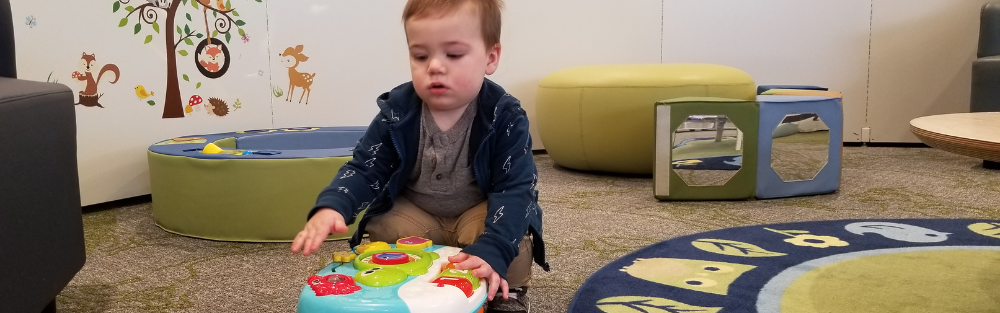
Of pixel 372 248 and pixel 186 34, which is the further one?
pixel 186 34

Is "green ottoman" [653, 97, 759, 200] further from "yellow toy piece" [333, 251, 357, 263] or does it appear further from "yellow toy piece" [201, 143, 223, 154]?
"yellow toy piece" [333, 251, 357, 263]

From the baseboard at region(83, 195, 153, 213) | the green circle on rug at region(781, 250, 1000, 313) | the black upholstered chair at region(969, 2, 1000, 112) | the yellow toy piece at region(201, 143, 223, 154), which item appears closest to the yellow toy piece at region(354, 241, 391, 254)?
the green circle on rug at region(781, 250, 1000, 313)

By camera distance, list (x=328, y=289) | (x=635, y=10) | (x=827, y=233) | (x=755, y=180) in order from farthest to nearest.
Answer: (x=635, y=10), (x=755, y=180), (x=827, y=233), (x=328, y=289)

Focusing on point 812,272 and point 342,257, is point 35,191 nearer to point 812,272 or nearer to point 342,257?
point 342,257

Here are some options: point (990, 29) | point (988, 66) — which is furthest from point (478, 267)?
point (990, 29)

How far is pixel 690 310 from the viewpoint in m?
1.19

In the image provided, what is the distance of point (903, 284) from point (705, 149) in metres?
0.92

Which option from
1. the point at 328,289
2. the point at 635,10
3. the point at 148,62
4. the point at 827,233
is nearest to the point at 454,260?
the point at 328,289

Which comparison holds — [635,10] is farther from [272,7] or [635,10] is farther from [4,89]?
[4,89]

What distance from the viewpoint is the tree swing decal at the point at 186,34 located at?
86.0 inches

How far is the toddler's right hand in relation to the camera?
2.90ft

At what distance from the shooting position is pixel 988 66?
8.73 feet

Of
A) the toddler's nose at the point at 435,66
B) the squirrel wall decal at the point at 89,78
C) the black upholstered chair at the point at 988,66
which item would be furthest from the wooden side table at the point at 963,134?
the squirrel wall decal at the point at 89,78

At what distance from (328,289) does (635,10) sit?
A: 276cm
